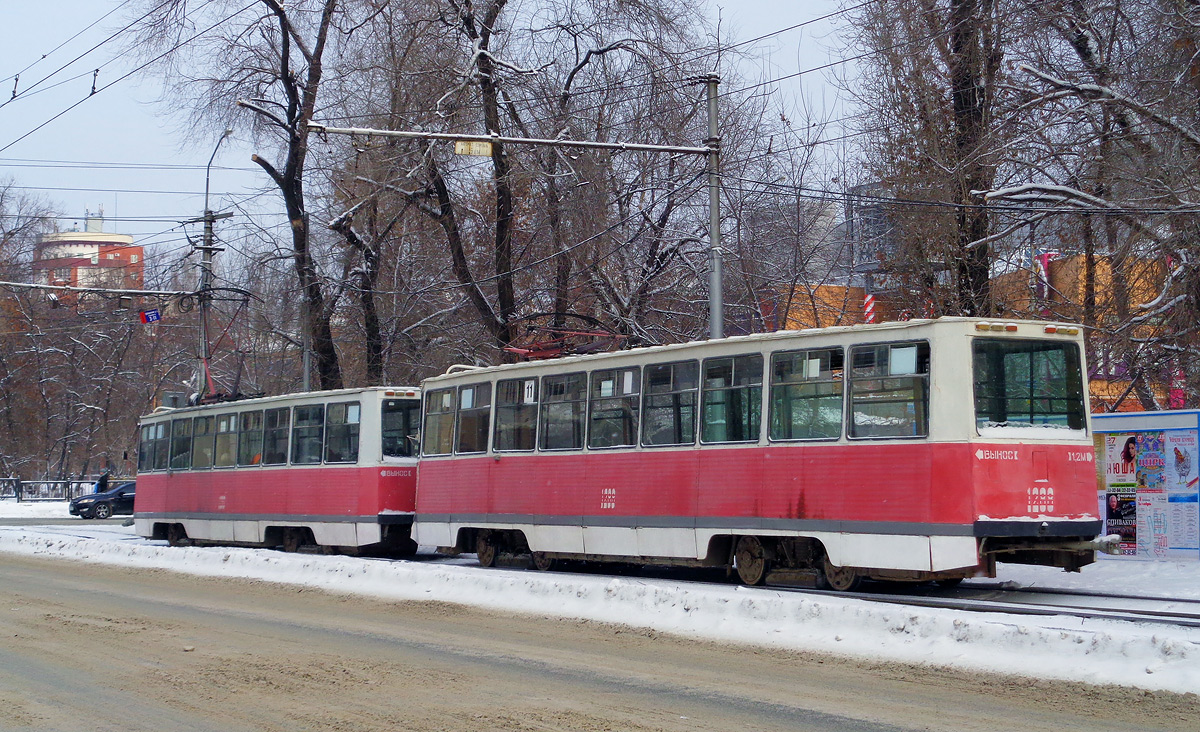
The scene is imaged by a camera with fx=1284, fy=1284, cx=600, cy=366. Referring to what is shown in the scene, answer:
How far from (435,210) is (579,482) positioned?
1190 cm

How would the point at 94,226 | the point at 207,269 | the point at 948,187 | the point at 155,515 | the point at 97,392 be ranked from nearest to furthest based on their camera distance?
1. the point at 948,187
2. the point at 155,515
3. the point at 207,269
4. the point at 97,392
5. the point at 94,226

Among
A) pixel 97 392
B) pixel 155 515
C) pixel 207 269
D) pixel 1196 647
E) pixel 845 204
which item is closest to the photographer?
pixel 1196 647

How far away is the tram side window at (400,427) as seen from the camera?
2234cm

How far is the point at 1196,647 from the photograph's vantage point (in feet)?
28.9

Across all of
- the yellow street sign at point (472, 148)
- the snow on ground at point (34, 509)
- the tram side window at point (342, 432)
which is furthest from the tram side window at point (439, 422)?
the snow on ground at point (34, 509)

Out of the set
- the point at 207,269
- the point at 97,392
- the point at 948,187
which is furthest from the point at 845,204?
the point at 97,392

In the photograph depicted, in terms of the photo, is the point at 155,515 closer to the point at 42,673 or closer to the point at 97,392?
the point at 42,673

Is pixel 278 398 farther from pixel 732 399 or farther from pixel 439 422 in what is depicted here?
pixel 732 399

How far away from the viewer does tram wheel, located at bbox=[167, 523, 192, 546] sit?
29.3 meters

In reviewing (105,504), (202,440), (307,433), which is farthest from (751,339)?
(105,504)

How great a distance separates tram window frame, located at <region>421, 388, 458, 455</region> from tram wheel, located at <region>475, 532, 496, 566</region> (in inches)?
59.7

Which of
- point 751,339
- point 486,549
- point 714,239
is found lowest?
point 486,549

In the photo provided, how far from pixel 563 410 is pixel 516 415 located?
1.21 meters

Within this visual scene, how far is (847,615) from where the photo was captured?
11258mm
